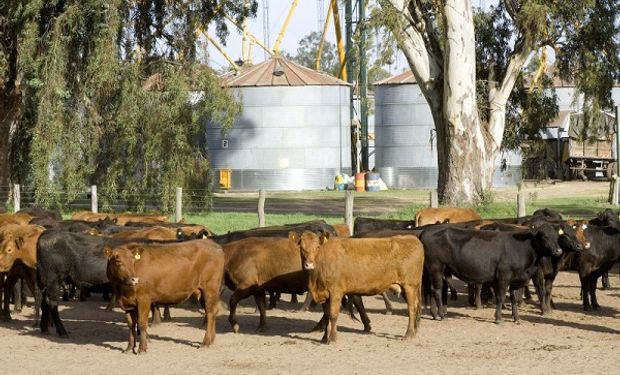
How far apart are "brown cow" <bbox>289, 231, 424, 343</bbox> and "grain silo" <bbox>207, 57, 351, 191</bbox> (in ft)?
141

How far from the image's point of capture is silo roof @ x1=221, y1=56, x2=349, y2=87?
57531 mm

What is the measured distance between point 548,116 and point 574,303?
2081 centimetres

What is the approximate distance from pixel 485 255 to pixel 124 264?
5.08 metres

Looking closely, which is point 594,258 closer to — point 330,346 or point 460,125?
point 330,346

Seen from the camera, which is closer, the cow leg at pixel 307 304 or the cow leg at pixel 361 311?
the cow leg at pixel 361 311

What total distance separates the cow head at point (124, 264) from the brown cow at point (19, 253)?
237 cm

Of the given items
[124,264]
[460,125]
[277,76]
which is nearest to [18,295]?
[124,264]

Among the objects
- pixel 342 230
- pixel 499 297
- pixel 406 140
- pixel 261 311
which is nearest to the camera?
pixel 261 311

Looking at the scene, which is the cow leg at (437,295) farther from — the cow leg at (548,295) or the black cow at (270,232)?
the black cow at (270,232)

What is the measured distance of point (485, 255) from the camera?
14.8 m

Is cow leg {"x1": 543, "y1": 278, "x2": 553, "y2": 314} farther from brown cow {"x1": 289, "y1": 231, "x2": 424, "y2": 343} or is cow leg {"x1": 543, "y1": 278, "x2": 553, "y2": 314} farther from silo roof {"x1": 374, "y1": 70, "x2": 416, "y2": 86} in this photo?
silo roof {"x1": 374, "y1": 70, "x2": 416, "y2": 86}

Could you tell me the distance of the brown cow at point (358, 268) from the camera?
42.2ft

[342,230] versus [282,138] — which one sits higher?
[282,138]

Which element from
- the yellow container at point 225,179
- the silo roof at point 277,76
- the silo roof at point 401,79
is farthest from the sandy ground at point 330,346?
the silo roof at point 401,79
